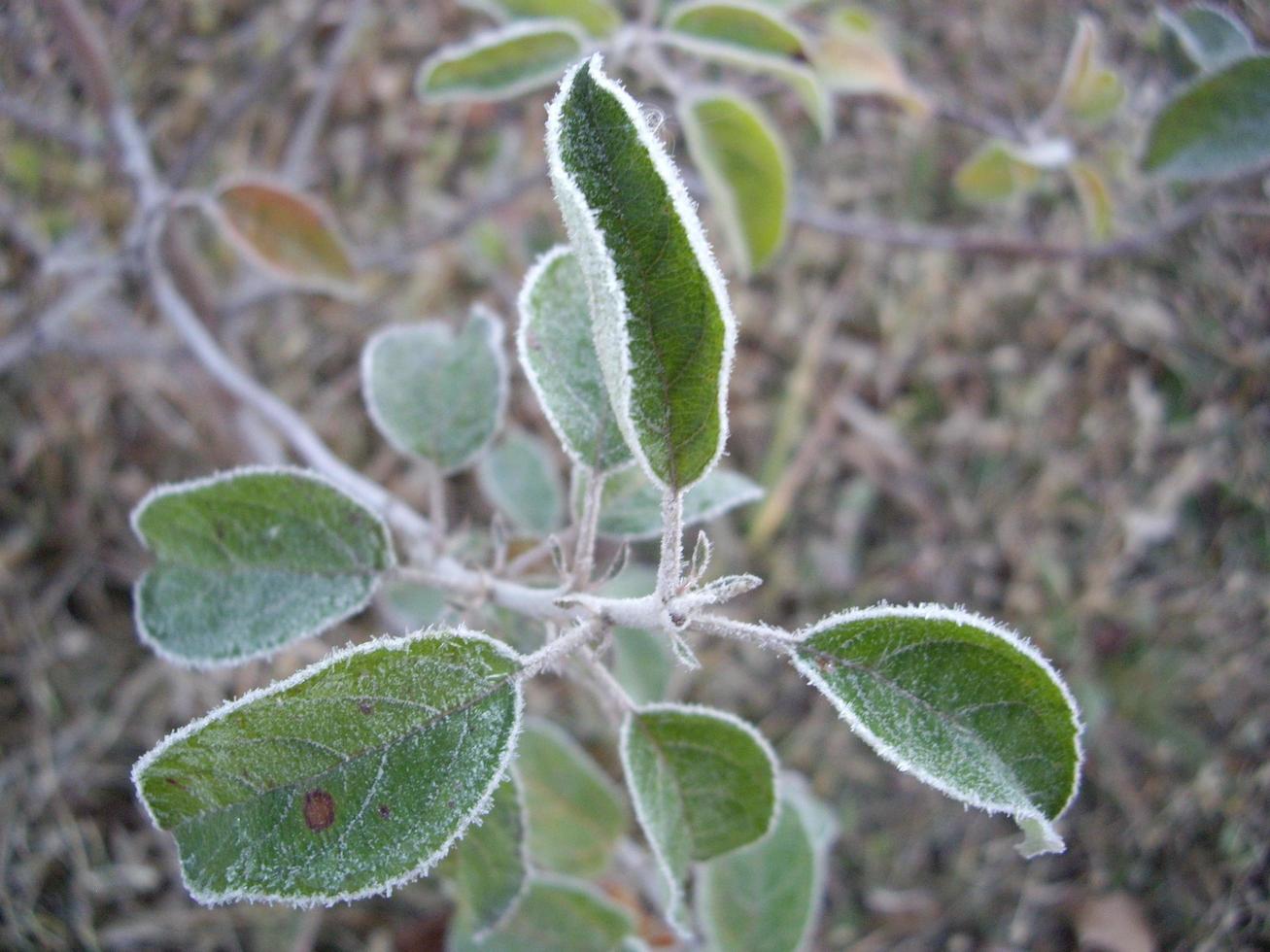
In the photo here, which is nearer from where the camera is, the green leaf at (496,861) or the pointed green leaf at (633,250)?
the pointed green leaf at (633,250)

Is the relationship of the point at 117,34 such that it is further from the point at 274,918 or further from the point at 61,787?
the point at 274,918

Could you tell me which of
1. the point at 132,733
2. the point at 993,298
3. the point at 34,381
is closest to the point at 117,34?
the point at 34,381

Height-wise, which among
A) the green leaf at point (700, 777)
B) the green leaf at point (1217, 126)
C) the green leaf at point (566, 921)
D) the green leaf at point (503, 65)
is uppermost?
the green leaf at point (503, 65)

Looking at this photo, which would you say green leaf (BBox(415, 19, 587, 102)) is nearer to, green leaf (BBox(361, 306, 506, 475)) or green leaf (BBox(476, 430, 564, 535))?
green leaf (BBox(361, 306, 506, 475))

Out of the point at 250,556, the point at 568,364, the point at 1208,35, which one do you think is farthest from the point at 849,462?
the point at 250,556

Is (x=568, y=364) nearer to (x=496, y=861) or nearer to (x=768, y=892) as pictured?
(x=496, y=861)

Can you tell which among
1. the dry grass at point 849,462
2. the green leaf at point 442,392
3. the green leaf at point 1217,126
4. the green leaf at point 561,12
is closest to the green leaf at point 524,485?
the green leaf at point 442,392

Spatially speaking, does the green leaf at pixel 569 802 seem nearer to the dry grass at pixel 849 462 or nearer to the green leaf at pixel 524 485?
the green leaf at pixel 524 485

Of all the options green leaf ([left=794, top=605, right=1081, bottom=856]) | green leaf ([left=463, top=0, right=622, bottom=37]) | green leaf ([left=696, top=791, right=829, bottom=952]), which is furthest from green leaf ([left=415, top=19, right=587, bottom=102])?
green leaf ([left=696, top=791, right=829, bottom=952])
